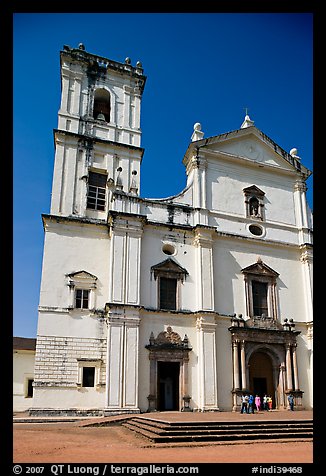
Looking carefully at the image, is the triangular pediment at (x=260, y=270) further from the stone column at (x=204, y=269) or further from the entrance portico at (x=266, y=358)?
the entrance portico at (x=266, y=358)

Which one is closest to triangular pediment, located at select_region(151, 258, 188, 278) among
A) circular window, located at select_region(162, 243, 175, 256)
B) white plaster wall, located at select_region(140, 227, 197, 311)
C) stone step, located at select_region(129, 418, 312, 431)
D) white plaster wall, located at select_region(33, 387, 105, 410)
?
white plaster wall, located at select_region(140, 227, 197, 311)

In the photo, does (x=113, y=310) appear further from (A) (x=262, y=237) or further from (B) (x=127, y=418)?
(A) (x=262, y=237)

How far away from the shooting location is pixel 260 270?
Answer: 80.3ft

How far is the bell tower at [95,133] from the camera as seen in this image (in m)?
23.1

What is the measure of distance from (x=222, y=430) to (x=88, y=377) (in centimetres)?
867

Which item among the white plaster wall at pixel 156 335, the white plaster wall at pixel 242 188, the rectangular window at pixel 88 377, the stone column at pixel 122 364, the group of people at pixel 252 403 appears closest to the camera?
the stone column at pixel 122 364

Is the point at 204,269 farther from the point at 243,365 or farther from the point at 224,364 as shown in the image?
the point at 243,365

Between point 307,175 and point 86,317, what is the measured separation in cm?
1750

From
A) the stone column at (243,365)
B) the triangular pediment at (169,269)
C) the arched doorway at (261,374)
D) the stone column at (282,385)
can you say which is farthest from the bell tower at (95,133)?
the stone column at (282,385)

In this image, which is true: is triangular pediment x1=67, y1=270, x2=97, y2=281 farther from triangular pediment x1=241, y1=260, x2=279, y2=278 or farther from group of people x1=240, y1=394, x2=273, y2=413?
group of people x1=240, y1=394, x2=273, y2=413

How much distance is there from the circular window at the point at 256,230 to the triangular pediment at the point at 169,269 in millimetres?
5400

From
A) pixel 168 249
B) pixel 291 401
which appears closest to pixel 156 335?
pixel 168 249

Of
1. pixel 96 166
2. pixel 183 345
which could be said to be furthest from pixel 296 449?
pixel 96 166

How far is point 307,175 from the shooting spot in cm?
2836
